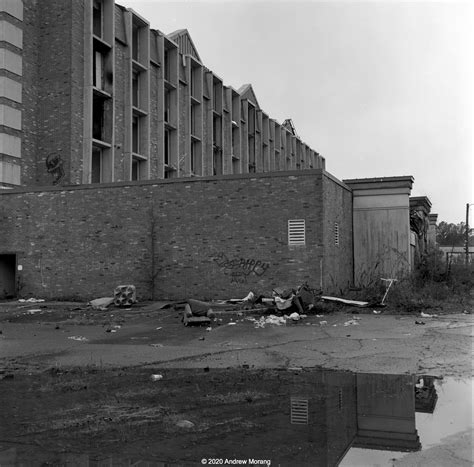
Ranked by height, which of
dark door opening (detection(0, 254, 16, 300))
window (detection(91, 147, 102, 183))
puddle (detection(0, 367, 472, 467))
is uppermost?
window (detection(91, 147, 102, 183))

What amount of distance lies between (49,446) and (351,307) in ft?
37.1

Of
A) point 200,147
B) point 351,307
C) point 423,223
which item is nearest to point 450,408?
point 351,307

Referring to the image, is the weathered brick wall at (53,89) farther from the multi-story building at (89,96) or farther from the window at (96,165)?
the window at (96,165)

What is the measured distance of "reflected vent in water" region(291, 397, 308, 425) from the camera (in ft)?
16.6

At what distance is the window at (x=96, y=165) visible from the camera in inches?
1120

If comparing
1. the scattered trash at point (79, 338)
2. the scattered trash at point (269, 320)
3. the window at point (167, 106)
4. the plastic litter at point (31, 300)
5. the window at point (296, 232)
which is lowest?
the scattered trash at point (79, 338)

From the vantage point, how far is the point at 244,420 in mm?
5078

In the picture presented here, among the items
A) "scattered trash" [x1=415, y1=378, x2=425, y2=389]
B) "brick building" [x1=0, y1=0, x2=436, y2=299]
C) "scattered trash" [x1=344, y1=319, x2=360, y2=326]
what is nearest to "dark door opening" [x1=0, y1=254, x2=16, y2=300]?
"brick building" [x1=0, y1=0, x2=436, y2=299]

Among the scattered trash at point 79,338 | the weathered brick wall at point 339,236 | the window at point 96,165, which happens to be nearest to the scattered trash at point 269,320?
the weathered brick wall at point 339,236

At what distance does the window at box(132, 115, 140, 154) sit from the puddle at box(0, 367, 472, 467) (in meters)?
25.7

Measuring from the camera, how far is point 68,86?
1027 inches

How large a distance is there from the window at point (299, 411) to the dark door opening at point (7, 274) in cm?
1719

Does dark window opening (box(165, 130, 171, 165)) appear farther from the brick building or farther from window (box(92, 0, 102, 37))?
window (box(92, 0, 102, 37))

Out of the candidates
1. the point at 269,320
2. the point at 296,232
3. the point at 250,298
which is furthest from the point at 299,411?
the point at 296,232
